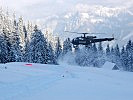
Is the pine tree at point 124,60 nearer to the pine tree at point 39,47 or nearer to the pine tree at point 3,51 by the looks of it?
the pine tree at point 39,47

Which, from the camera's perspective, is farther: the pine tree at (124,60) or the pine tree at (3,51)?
the pine tree at (124,60)

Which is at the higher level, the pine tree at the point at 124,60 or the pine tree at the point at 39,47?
the pine tree at the point at 39,47

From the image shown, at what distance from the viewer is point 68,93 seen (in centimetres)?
1530

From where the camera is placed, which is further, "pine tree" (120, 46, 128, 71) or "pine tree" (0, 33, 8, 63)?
"pine tree" (120, 46, 128, 71)

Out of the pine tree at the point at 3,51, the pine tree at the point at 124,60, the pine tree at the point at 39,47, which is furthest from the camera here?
the pine tree at the point at 124,60

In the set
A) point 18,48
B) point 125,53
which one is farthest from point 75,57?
point 18,48

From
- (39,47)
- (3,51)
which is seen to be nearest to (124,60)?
(39,47)

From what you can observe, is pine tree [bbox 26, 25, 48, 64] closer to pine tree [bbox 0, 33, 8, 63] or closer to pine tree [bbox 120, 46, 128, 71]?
pine tree [bbox 0, 33, 8, 63]

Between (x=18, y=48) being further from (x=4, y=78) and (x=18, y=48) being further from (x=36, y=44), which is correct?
(x=4, y=78)

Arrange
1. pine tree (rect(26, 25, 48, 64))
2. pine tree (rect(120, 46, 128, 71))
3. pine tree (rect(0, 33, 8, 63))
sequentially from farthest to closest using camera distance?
1. pine tree (rect(120, 46, 128, 71))
2. pine tree (rect(26, 25, 48, 64))
3. pine tree (rect(0, 33, 8, 63))

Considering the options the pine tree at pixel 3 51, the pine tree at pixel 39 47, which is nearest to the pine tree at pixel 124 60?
the pine tree at pixel 39 47

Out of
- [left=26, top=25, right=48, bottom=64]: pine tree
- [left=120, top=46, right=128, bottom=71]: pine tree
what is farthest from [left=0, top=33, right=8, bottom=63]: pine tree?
[left=120, top=46, right=128, bottom=71]: pine tree

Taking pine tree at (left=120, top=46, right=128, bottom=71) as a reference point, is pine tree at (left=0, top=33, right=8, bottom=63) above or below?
above

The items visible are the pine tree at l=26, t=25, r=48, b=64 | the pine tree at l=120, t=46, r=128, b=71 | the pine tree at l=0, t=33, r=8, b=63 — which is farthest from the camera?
the pine tree at l=120, t=46, r=128, b=71
